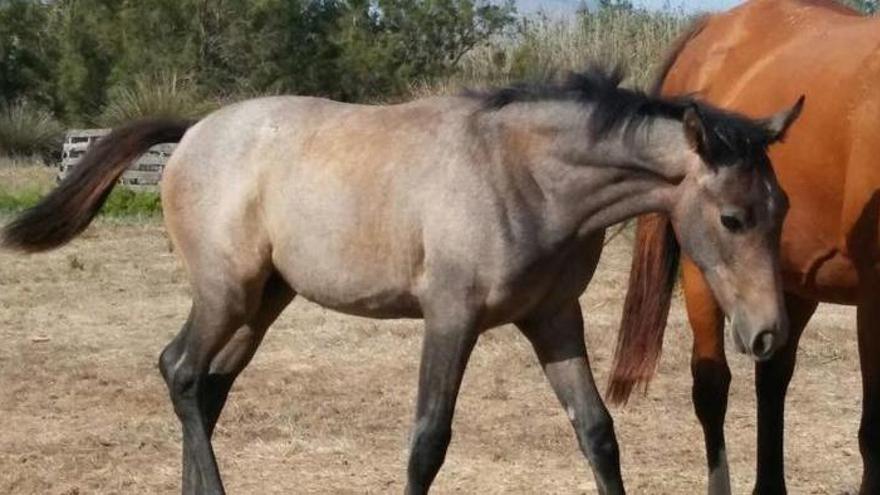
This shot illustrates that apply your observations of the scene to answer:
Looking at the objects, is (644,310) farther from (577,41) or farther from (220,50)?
(220,50)

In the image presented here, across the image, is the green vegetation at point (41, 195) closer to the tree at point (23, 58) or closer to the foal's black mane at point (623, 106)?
the tree at point (23, 58)

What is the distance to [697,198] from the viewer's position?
418 cm

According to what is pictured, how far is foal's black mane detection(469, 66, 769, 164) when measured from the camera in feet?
13.5

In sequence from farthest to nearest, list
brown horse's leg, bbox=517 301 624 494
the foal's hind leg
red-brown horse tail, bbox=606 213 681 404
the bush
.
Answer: the bush, red-brown horse tail, bbox=606 213 681 404, the foal's hind leg, brown horse's leg, bbox=517 301 624 494

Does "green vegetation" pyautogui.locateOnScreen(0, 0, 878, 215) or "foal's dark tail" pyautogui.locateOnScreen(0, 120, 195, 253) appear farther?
"green vegetation" pyautogui.locateOnScreen(0, 0, 878, 215)

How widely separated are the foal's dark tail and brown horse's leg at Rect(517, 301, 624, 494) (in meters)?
1.68

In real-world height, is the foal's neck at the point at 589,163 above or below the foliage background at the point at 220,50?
above

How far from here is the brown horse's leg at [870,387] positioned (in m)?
4.78

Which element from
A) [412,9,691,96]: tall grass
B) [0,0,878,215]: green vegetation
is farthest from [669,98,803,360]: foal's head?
[0,0,878,215]: green vegetation

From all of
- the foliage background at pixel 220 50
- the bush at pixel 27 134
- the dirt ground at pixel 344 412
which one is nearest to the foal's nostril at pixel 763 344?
the dirt ground at pixel 344 412

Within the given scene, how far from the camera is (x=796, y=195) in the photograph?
5141 millimetres

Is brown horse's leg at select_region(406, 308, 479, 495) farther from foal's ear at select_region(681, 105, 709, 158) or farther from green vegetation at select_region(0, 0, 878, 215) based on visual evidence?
green vegetation at select_region(0, 0, 878, 215)

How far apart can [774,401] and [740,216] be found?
190 cm

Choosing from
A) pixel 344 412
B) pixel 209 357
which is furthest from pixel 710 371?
pixel 344 412
